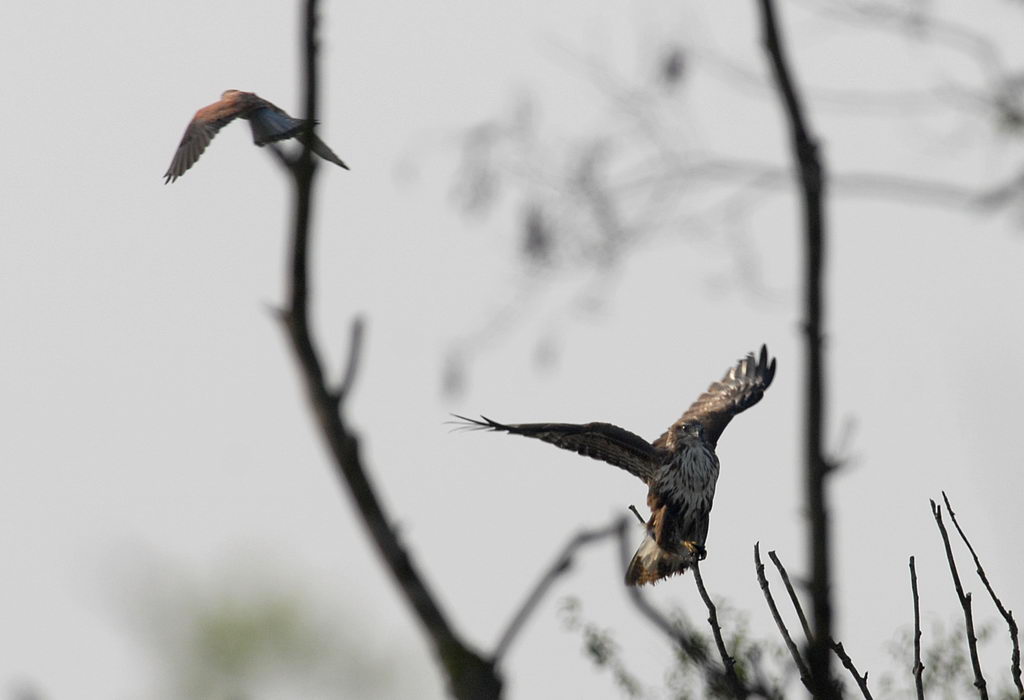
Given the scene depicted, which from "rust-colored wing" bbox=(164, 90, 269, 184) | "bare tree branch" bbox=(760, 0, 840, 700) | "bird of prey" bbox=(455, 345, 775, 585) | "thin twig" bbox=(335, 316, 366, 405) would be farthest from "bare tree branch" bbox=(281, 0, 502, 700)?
"bird of prey" bbox=(455, 345, 775, 585)

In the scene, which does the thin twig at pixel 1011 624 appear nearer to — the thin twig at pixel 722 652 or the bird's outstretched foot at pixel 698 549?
the thin twig at pixel 722 652

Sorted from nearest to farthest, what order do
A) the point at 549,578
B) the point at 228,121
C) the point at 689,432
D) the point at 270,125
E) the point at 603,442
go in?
the point at 549,578
the point at 270,125
the point at 228,121
the point at 603,442
the point at 689,432

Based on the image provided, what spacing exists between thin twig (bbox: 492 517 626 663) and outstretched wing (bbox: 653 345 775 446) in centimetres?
376

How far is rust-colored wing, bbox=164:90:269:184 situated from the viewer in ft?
14.2

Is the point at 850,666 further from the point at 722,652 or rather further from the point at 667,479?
the point at 667,479

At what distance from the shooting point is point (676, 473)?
19.8 ft

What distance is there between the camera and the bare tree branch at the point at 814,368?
318 cm

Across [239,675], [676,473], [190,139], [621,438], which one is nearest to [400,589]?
[190,139]

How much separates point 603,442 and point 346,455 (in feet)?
8.43

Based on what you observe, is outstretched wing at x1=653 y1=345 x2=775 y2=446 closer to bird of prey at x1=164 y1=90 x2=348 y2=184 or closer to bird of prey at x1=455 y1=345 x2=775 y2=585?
bird of prey at x1=455 y1=345 x2=775 y2=585

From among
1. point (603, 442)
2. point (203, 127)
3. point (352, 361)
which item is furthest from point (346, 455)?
point (603, 442)

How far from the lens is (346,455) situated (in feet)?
9.98

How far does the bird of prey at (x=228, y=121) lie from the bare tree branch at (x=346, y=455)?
29.3 inches

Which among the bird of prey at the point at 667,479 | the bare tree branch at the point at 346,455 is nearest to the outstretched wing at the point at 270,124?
the bare tree branch at the point at 346,455
